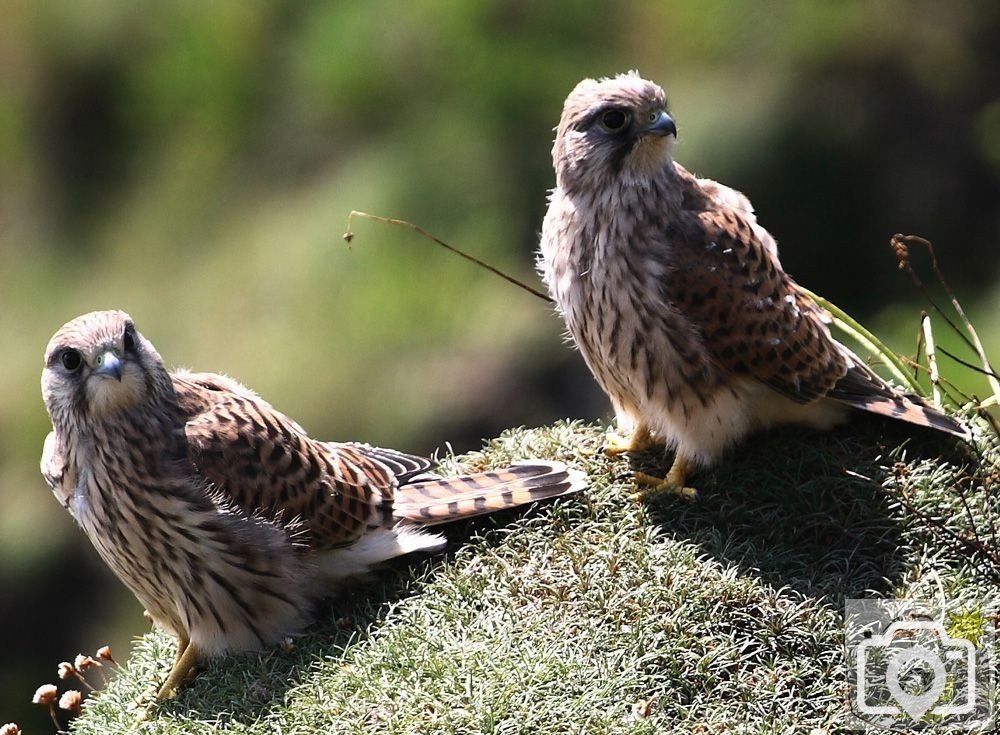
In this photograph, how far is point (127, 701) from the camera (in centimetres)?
400

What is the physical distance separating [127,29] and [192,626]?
23.9 ft

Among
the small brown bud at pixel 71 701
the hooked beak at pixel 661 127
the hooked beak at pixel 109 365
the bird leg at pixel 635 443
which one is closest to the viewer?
the hooked beak at pixel 109 365

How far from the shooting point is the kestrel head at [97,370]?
385 centimetres

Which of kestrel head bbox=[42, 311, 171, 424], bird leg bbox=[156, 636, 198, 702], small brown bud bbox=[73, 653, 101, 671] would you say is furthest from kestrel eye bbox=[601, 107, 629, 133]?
small brown bud bbox=[73, 653, 101, 671]

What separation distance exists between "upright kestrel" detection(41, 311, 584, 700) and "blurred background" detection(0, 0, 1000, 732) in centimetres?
367

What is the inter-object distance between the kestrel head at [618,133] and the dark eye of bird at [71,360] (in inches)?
59.8

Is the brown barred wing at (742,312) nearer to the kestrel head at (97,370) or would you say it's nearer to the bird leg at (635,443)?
the bird leg at (635,443)

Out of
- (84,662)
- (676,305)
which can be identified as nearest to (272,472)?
(84,662)

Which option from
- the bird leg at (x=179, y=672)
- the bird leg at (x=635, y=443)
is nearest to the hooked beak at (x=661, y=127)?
the bird leg at (x=635, y=443)

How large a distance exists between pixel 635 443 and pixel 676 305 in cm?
50

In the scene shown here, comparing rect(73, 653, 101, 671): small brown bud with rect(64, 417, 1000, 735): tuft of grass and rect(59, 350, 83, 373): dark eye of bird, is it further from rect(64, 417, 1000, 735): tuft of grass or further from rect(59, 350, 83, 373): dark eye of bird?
rect(59, 350, 83, 373): dark eye of bird

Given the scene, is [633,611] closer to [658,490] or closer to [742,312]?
[658,490]

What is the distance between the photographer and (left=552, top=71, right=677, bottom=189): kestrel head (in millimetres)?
4180

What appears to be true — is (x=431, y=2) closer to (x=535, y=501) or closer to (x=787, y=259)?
(x=787, y=259)
